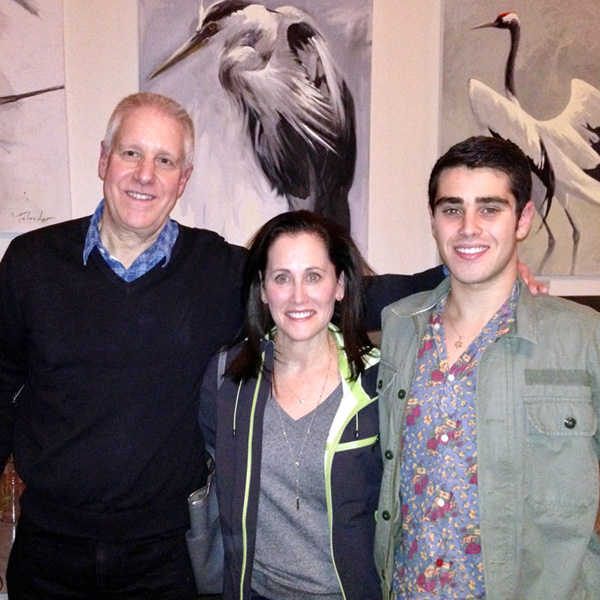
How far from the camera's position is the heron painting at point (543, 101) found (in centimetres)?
249

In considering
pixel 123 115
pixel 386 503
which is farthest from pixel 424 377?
pixel 123 115

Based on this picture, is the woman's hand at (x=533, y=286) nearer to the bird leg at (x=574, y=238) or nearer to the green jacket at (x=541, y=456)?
the green jacket at (x=541, y=456)

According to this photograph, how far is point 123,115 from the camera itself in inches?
60.2

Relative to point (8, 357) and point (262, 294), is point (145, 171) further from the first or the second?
point (8, 357)

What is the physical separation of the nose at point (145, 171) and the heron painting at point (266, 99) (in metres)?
0.90

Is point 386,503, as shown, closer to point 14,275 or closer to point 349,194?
point 14,275

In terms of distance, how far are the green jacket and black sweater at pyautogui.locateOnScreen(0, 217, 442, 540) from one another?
2.54ft

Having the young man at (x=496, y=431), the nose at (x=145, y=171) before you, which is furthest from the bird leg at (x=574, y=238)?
the nose at (x=145, y=171)

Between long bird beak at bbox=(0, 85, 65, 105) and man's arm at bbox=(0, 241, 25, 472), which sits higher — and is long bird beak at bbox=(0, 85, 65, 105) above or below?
above

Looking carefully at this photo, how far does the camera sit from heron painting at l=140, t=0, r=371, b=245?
2.32m

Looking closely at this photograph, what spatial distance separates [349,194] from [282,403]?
4.17ft

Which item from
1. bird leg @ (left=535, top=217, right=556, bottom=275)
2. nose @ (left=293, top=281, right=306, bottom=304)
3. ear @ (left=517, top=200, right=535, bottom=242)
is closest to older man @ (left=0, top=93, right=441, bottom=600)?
nose @ (left=293, top=281, right=306, bottom=304)
